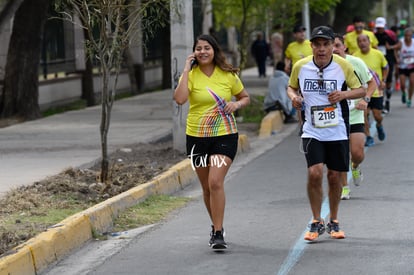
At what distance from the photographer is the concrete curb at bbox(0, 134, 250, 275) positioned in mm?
8219

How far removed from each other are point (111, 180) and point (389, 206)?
3300 millimetres

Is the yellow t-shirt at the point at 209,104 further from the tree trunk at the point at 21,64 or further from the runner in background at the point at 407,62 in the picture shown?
the runner in background at the point at 407,62

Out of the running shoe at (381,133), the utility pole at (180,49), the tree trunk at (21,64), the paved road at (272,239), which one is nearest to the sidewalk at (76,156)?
the paved road at (272,239)

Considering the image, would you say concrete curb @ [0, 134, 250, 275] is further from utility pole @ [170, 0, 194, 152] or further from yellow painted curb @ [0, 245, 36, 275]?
utility pole @ [170, 0, 194, 152]

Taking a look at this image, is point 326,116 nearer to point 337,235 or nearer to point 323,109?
point 323,109

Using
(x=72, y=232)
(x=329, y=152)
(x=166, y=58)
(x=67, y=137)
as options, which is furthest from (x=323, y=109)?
(x=166, y=58)

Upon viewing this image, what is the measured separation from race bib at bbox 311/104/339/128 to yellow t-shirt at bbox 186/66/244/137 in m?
0.71

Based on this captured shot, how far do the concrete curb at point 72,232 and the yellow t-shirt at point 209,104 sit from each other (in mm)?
1370

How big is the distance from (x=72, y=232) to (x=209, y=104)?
1638mm

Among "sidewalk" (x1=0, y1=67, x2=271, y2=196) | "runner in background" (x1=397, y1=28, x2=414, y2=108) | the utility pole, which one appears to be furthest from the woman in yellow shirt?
"runner in background" (x1=397, y1=28, x2=414, y2=108)

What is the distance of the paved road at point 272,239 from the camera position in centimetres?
837

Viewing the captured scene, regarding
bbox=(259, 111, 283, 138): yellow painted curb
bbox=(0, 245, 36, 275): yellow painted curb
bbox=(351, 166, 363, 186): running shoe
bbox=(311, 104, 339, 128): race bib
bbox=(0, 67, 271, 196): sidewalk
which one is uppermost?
bbox=(311, 104, 339, 128): race bib

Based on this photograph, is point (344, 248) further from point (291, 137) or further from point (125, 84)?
point (125, 84)

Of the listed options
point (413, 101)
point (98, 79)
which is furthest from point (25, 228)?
point (98, 79)
